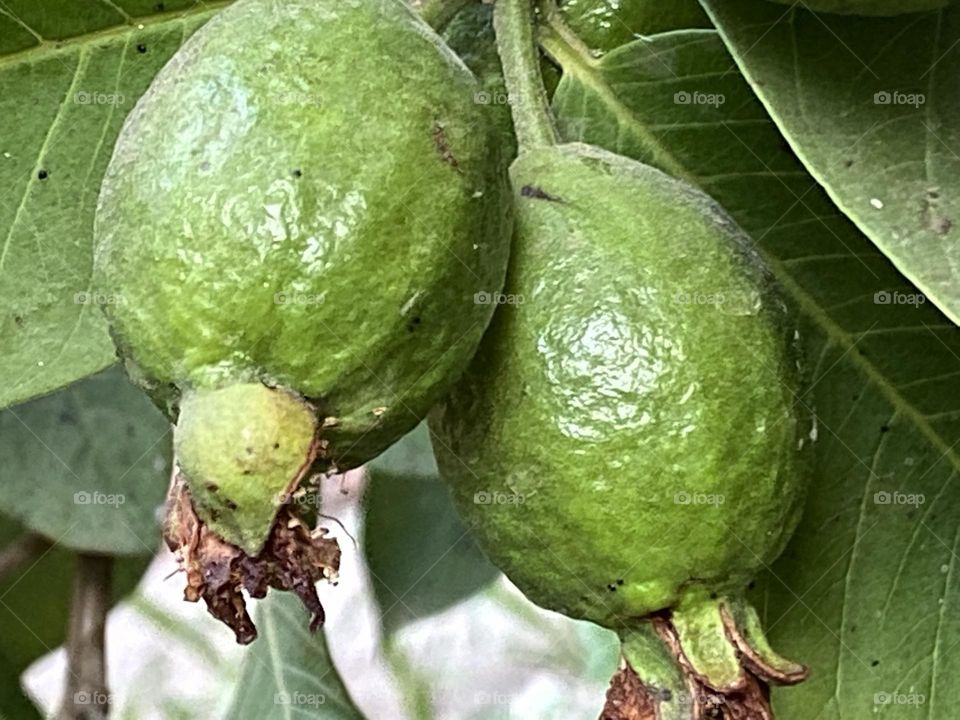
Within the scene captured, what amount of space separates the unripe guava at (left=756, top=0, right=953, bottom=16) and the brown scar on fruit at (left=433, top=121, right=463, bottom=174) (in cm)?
26

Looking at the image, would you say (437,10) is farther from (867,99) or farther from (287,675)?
(287,675)

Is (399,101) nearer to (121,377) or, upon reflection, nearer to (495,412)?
(495,412)

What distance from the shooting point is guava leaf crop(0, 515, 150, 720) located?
1.75 meters

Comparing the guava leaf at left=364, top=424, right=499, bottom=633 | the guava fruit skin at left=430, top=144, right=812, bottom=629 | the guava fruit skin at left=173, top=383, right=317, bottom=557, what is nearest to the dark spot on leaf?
the guava fruit skin at left=430, top=144, right=812, bottom=629

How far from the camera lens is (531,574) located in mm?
826

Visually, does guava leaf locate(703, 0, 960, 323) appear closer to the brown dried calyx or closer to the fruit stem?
the fruit stem

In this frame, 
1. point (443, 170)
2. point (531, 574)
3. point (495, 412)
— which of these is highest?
point (443, 170)

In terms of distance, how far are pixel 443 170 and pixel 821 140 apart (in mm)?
288

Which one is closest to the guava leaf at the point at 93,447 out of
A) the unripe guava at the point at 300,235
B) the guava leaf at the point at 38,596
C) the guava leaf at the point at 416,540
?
the guava leaf at the point at 38,596

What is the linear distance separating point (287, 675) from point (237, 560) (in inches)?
41.5

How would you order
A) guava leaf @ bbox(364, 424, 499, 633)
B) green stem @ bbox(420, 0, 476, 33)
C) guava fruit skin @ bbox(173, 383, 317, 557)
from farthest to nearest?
guava leaf @ bbox(364, 424, 499, 633) → green stem @ bbox(420, 0, 476, 33) → guava fruit skin @ bbox(173, 383, 317, 557)

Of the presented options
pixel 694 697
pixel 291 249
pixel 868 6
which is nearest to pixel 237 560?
pixel 291 249

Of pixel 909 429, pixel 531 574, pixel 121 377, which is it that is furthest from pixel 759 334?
pixel 121 377

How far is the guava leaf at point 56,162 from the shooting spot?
97cm
